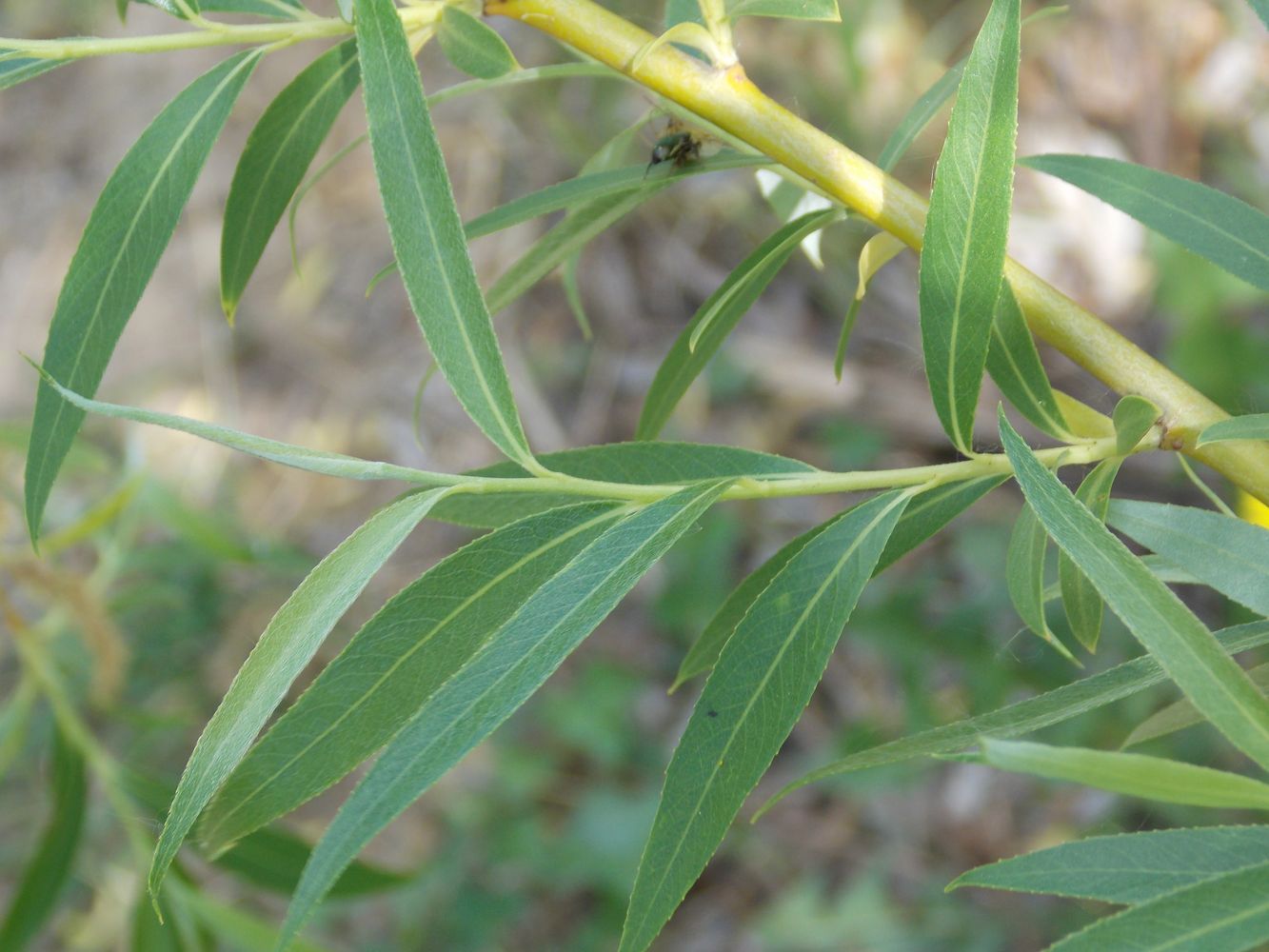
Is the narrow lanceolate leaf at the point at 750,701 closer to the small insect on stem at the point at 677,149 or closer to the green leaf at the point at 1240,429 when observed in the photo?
the green leaf at the point at 1240,429

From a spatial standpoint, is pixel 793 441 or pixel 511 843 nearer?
pixel 511 843

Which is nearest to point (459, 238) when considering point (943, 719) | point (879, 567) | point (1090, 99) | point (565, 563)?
point (565, 563)

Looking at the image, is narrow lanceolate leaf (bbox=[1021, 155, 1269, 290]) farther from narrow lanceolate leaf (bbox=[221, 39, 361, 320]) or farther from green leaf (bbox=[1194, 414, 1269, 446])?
narrow lanceolate leaf (bbox=[221, 39, 361, 320])

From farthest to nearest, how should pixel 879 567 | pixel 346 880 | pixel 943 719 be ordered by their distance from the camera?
pixel 943 719, pixel 346 880, pixel 879 567

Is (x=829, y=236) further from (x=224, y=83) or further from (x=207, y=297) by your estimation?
(x=224, y=83)

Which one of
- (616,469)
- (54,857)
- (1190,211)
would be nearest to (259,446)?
(616,469)

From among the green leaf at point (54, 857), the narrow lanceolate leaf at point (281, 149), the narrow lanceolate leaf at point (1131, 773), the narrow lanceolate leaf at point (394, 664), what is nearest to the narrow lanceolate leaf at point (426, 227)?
the narrow lanceolate leaf at point (394, 664)
